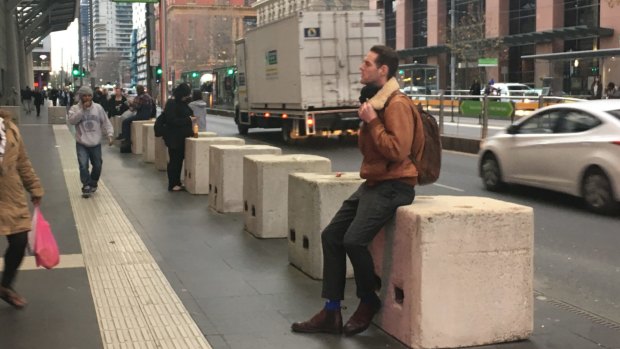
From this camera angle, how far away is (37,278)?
665cm

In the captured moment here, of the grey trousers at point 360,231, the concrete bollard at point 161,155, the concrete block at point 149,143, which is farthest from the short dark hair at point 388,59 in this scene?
the concrete block at point 149,143

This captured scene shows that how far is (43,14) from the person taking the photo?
6369cm

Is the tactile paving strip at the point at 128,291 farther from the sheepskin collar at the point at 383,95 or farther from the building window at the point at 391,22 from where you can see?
the building window at the point at 391,22

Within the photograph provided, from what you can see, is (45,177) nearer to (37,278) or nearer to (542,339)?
(37,278)

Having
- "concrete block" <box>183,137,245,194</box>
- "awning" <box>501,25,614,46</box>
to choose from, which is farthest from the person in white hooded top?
"awning" <box>501,25,614,46</box>

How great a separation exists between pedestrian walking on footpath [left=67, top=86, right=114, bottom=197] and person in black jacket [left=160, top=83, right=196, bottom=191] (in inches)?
42.9

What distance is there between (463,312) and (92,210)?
701 cm

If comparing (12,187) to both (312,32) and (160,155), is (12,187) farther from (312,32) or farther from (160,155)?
(312,32)

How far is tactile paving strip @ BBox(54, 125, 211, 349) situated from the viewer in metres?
5.01

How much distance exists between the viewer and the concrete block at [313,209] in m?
6.51

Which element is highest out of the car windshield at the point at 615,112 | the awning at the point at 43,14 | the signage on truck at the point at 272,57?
the awning at the point at 43,14

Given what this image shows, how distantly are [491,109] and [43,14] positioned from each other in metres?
53.7

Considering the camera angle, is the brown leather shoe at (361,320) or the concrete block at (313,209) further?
the concrete block at (313,209)

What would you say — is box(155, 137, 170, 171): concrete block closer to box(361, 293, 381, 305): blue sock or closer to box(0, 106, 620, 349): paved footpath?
box(0, 106, 620, 349): paved footpath
